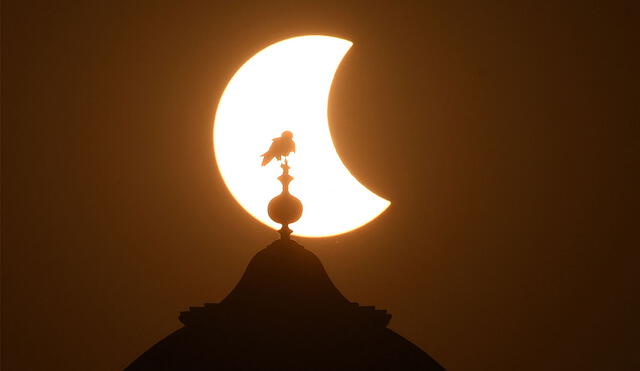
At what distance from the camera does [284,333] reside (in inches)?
302

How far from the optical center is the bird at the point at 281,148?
8.84m

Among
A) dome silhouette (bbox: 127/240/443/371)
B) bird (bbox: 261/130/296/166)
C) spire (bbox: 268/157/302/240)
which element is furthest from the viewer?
bird (bbox: 261/130/296/166)

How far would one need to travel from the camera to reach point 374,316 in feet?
26.3

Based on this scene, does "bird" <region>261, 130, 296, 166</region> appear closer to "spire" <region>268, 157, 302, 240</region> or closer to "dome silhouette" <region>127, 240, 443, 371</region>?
"spire" <region>268, 157, 302, 240</region>

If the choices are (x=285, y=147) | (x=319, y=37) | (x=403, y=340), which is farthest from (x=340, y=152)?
Answer: (x=403, y=340)

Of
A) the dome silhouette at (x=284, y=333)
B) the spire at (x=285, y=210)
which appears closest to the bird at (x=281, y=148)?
the spire at (x=285, y=210)

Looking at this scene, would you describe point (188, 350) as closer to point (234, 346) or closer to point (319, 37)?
point (234, 346)

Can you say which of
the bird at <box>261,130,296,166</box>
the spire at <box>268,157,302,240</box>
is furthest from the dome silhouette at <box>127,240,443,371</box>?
the bird at <box>261,130,296,166</box>

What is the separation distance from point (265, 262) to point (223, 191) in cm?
508

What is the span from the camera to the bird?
29.0ft

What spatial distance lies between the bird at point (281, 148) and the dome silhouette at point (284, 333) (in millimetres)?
987

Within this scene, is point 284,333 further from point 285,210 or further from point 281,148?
point 281,148

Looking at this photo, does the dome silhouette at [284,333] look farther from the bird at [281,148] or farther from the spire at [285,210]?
the bird at [281,148]

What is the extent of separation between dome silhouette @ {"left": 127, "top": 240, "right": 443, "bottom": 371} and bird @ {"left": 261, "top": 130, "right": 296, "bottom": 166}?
0.99 metres
